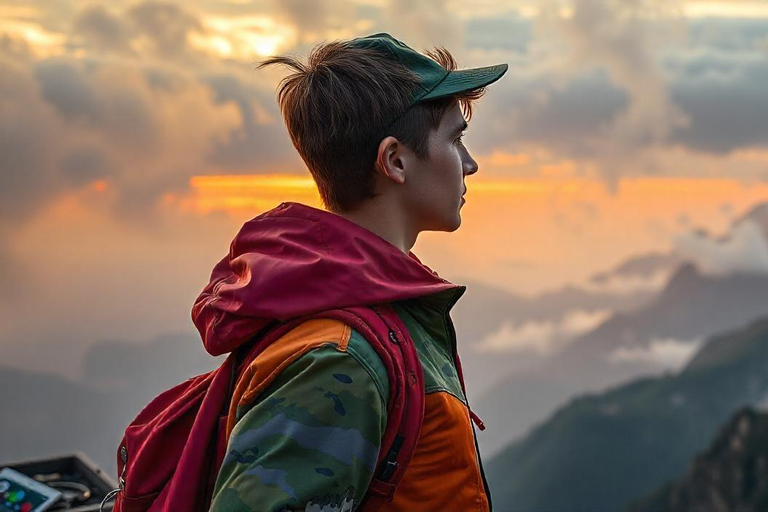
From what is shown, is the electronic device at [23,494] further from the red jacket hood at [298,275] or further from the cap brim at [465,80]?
the cap brim at [465,80]

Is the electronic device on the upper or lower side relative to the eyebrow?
lower

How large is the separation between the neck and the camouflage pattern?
0.30m

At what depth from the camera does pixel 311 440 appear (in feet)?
3.97

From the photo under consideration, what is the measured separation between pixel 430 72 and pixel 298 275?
0.43 meters

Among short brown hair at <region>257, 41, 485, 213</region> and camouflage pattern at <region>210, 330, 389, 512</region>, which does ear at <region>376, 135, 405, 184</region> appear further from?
camouflage pattern at <region>210, 330, 389, 512</region>

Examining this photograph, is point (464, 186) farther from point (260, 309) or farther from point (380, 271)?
point (260, 309)

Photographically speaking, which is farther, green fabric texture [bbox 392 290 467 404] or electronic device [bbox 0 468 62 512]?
electronic device [bbox 0 468 62 512]

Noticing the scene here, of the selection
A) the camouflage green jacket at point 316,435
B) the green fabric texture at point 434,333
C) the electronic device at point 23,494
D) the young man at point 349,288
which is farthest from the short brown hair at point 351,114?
the electronic device at point 23,494

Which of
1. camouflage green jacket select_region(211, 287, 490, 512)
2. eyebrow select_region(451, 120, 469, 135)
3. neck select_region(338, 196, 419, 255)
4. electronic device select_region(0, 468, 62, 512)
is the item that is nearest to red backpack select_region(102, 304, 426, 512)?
camouflage green jacket select_region(211, 287, 490, 512)

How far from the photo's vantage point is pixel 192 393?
4.99ft

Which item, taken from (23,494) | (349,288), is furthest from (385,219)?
(23,494)

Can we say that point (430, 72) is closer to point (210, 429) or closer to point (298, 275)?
point (298, 275)

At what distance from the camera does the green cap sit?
1473 mm

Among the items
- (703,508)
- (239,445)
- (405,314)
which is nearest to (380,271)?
(405,314)
